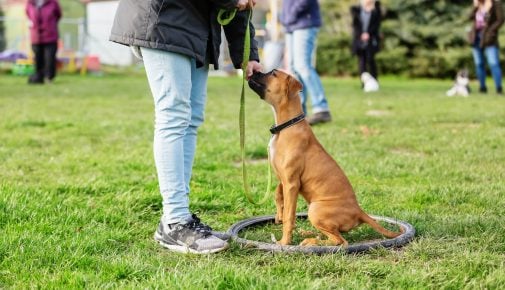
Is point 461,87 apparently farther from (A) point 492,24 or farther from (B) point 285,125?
(B) point 285,125

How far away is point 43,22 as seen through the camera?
16672mm

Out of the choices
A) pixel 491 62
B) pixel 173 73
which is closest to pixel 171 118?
pixel 173 73

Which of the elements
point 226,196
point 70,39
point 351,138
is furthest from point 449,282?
point 70,39

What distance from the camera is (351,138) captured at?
7.66m

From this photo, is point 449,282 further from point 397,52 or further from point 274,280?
point 397,52

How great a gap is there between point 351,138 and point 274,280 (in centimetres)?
481

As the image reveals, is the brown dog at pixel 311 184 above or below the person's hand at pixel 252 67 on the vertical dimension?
below

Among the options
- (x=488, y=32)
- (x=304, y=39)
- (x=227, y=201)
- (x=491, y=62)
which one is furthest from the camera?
(x=491, y=62)

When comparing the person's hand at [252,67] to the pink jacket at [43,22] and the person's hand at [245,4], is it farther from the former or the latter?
the pink jacket at [43,22]

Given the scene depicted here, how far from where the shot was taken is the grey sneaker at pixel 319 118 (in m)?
8.78

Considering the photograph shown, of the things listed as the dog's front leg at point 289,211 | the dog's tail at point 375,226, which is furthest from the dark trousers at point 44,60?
the dog's tail at point 375,226

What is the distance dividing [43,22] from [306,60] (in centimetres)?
1006

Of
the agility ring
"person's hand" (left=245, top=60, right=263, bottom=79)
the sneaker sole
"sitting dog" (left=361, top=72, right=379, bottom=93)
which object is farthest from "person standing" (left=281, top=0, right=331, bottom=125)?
"sitting dog" (left=361, top=72, right=379, bottom=93)

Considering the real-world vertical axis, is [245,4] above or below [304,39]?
above
